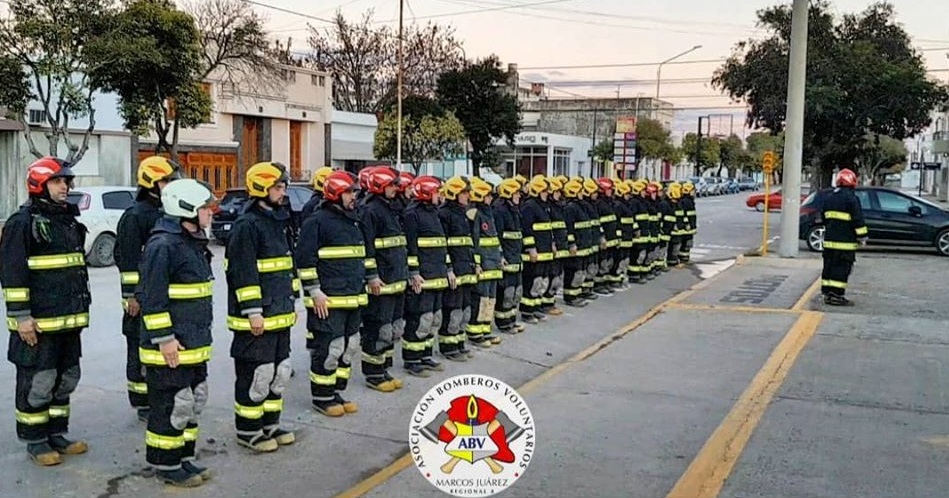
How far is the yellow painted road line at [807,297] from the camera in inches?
485

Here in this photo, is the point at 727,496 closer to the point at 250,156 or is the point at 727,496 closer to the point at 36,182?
the point at 36,182

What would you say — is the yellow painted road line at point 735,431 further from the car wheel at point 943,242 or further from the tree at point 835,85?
the tree at point 835,85

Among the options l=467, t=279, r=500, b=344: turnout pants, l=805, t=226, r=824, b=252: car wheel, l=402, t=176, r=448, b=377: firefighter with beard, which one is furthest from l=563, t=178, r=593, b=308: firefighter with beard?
l=805, t=226, r=824, b=252: car wheel

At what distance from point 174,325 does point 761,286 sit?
38.1ft

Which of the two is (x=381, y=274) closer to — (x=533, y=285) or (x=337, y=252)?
(x=337, y=252)

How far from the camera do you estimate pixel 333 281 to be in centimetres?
701

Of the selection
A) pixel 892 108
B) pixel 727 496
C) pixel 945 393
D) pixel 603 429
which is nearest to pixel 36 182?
pixel 603 429

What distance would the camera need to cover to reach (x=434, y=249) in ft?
28.2

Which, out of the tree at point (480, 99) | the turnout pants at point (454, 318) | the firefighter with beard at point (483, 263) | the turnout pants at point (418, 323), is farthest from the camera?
the tree at point (480, 99)

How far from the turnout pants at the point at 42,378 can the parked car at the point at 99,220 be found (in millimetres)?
11594

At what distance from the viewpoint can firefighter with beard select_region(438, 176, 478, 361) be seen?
8977mm

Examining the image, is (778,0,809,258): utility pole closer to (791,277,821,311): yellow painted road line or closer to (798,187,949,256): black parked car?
(798,187,949,256): black parked car

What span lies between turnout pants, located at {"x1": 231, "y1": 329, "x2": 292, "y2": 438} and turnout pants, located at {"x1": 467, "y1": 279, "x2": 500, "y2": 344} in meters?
3.87

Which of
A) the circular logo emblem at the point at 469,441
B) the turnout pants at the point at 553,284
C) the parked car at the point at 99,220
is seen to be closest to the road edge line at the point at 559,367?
the circular logo emblem at the point at 469,441
